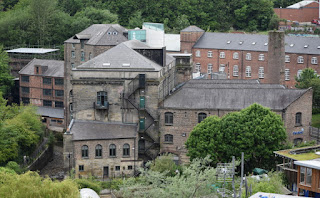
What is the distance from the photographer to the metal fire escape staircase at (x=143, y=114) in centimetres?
5706

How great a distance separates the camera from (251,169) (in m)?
52.2

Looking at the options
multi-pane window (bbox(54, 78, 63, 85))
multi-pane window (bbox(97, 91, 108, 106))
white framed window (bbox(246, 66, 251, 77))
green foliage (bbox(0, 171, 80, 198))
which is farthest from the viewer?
white framed window (bbox(246, 66, 251, 77))

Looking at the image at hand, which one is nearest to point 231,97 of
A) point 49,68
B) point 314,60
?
point 314,60

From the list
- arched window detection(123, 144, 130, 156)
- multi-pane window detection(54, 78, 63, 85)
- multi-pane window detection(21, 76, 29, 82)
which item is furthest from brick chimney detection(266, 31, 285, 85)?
multi-pane window detection(21, 76, 29, 82)

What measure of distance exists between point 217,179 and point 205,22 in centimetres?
7204

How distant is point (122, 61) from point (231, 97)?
10138mm

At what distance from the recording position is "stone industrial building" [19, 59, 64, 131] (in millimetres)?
79312

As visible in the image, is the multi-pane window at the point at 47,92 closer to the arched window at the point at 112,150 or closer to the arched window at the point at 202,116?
the arched window at the point at 112,150

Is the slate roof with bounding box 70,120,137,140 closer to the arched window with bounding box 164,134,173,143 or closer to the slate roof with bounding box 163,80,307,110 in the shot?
the arched window with bounding box 164,134,173,143

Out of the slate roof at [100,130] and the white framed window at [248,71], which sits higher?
the white framed window at [248,71]

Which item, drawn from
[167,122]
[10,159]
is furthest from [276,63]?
[10,159]

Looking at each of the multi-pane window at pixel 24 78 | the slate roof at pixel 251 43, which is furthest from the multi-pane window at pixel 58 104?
the slate roof at pixel 251 43

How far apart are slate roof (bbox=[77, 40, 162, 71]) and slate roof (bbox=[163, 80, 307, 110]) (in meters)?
3.42

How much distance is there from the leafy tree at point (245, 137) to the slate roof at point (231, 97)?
4.71m
